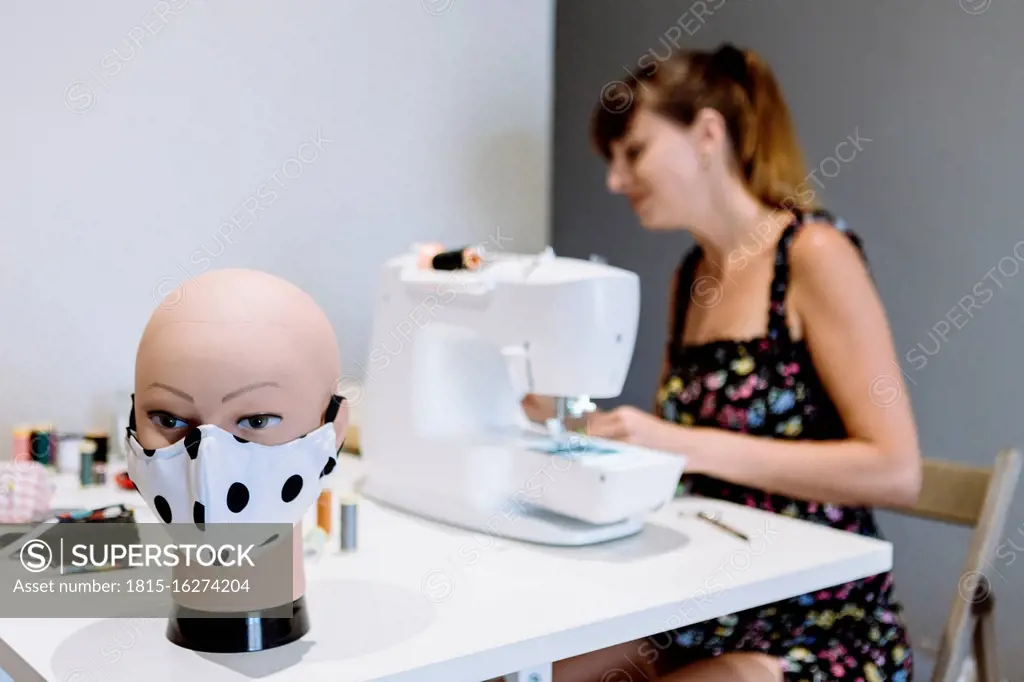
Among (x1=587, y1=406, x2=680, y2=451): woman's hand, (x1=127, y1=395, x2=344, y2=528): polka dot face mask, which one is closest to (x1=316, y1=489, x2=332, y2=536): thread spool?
(x1=127, y1=395, x2=344, y2=528): polka dot face mask

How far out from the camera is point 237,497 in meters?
0.78

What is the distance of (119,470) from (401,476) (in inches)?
17.0

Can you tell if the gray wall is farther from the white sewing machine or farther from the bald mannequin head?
the bald mannequin head

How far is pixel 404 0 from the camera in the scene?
1.75 metres

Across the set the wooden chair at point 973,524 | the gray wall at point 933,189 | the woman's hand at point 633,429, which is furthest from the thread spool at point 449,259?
the gray wall at point 933,189

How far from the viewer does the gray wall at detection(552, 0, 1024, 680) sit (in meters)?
1.92

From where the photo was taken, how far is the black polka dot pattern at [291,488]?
2.61 ft

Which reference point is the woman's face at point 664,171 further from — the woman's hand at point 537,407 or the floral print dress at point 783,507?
the woman's hand at point 537,407

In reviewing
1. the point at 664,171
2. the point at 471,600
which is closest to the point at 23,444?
the point at 471,600

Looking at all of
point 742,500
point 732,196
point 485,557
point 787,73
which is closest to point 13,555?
point 485,557

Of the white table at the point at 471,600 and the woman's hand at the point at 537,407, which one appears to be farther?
the woman's hand at the point at 537,407

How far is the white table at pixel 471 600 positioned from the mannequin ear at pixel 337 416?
165mm

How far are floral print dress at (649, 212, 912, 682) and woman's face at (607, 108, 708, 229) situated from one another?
17cm

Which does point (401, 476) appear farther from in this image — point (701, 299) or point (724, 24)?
point (724, 24)
